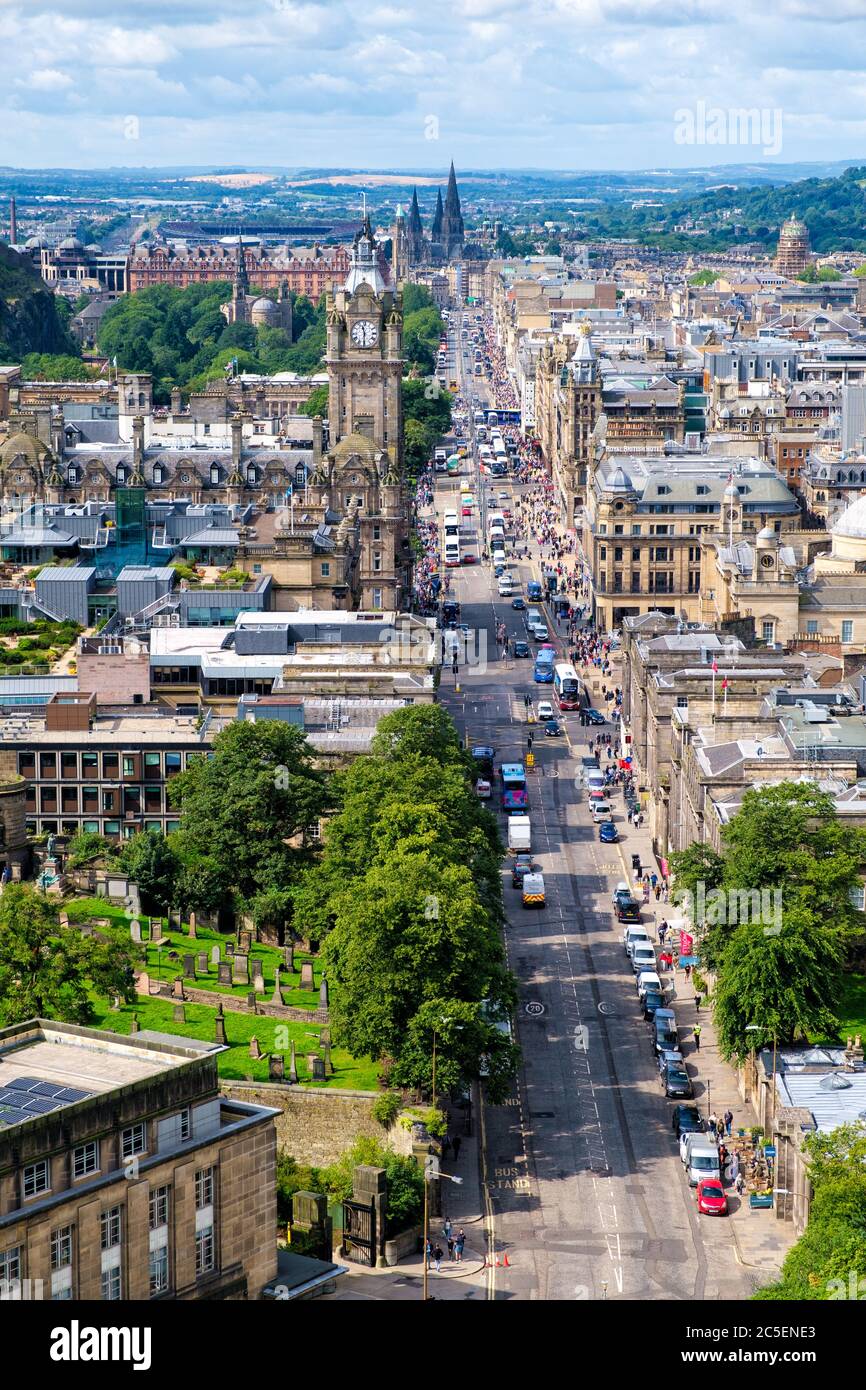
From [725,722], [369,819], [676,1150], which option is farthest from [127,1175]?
[725,722]

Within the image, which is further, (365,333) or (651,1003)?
(365,333)

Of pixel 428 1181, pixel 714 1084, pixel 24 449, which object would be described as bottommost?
pixel 714 1084

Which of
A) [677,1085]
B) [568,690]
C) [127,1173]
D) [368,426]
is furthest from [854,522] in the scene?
[127,1173]

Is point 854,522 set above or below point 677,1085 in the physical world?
above

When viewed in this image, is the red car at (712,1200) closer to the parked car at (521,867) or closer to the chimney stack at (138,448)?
the parked car at (521,867)

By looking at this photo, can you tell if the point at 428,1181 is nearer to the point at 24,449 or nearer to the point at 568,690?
the point at 568,690

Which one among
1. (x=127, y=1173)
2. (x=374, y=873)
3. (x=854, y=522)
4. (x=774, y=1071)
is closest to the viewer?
(x=127, y=1173)
